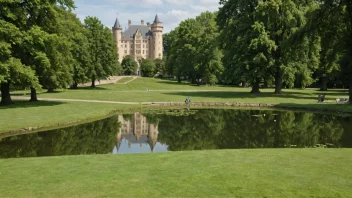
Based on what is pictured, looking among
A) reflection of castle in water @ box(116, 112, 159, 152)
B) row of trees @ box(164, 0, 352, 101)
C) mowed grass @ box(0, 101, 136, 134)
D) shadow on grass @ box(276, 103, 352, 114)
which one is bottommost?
reflection of castle in water @ box(116, 112, 159, 152)

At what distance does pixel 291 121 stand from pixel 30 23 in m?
21.6

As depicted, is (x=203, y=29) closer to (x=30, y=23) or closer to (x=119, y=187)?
(x=30, y=23)

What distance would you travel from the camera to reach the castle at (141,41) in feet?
474

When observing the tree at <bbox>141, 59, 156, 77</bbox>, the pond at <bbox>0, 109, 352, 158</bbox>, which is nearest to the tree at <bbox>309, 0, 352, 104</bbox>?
the pond at <bbox>0, 109, 352, 158</bbox>

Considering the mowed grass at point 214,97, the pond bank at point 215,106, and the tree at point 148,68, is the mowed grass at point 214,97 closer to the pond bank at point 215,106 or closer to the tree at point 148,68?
the pond bank at point 215,106

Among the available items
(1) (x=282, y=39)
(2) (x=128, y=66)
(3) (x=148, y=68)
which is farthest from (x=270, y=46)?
(2) (x=128, y=66)

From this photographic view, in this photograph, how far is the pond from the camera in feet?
49.0

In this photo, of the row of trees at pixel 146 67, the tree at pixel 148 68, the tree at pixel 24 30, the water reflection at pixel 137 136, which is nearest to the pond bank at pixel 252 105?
the water reflection at pixel 137 136

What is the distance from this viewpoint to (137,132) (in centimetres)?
1933

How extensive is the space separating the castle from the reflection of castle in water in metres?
122

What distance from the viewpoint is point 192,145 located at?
15.5 m

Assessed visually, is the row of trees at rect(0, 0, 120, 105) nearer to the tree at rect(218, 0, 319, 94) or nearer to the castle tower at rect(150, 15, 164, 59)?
the tree at rect(218, 0, 319, 94)

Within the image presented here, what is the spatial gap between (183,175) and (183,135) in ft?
31.8

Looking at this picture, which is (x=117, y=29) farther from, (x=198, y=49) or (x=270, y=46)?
(x=270, y=46)
